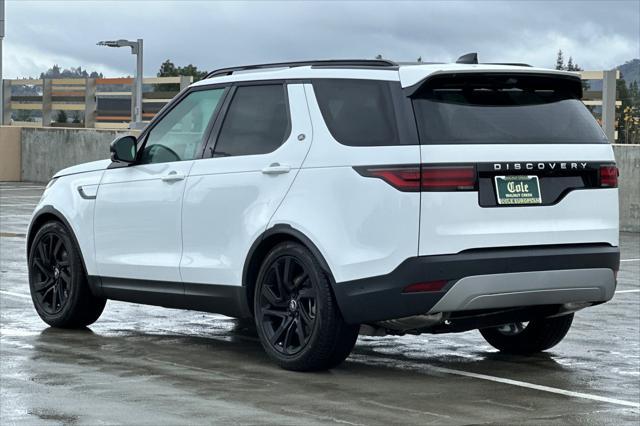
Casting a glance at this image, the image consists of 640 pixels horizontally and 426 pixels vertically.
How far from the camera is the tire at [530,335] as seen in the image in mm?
9844

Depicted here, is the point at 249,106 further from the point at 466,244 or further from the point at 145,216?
the point at 466,244

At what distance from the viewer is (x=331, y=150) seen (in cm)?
876

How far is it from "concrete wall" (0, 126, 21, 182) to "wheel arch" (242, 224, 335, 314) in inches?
1054

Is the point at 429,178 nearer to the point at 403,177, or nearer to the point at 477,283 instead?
the point at 403,177

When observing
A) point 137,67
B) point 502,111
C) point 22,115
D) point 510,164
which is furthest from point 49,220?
point 22,115

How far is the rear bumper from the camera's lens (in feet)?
27.4

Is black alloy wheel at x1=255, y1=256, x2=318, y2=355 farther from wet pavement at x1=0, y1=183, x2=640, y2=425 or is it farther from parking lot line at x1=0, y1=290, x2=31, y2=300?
parking lot line at x1=0, y1=290, x2=31, y2=300

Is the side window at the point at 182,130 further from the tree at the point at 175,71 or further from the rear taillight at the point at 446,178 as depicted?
the tree at the point at 175,71

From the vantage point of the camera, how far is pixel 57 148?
113 ft

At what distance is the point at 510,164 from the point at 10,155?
28.2 m

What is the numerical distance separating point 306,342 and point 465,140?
1.49 metres

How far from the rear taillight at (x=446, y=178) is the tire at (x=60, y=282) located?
333 centimetres

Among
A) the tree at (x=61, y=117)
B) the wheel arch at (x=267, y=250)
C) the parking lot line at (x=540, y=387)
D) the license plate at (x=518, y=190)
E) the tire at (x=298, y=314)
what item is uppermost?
the tree at (x=61, y=117)

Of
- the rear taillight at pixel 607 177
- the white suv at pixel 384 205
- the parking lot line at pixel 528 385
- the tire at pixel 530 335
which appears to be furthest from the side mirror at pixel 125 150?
the rear taillight at pixel 607 177
